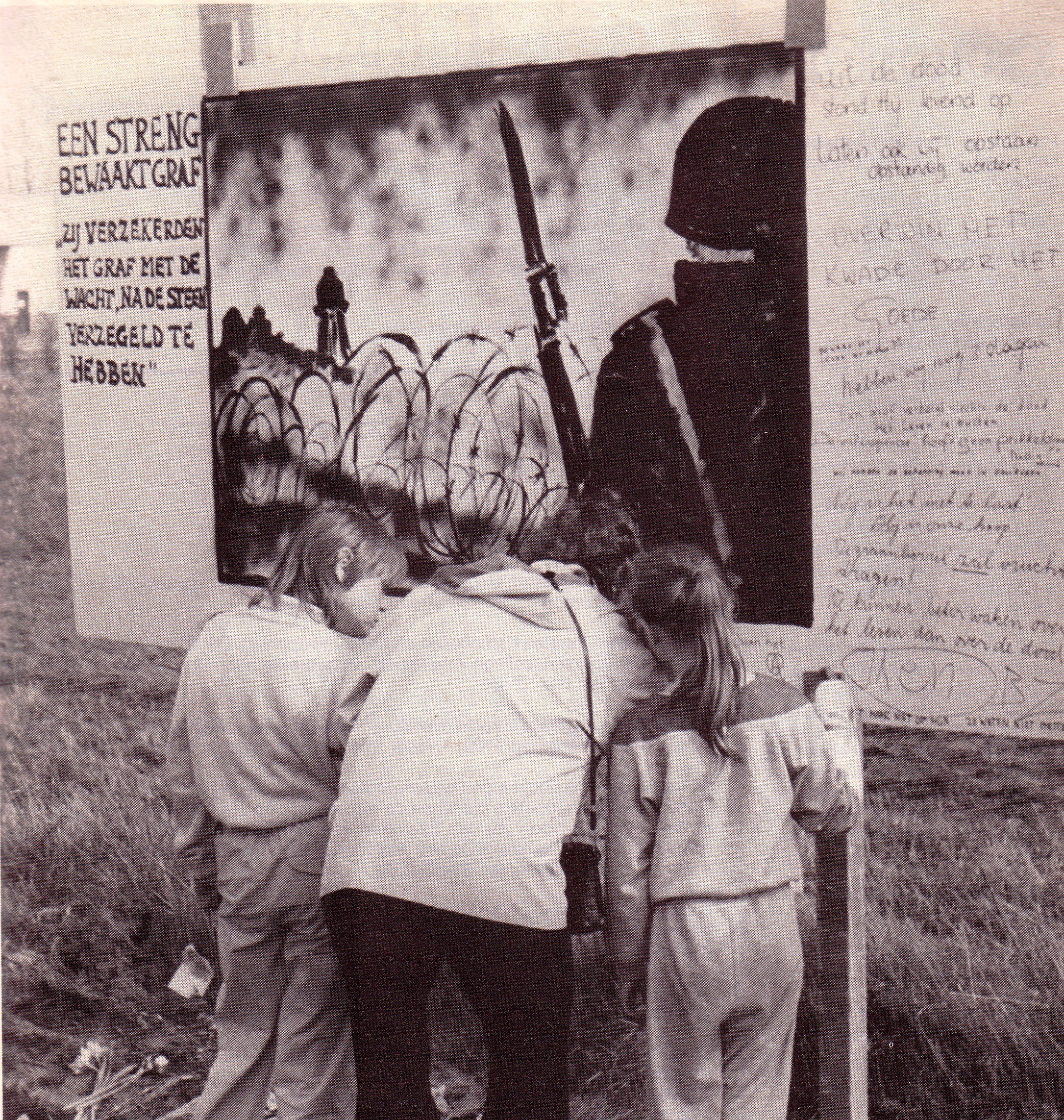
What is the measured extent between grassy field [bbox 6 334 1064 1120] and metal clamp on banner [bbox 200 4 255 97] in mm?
1075

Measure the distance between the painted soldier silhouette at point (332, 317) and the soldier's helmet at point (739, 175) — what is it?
40.7 inches

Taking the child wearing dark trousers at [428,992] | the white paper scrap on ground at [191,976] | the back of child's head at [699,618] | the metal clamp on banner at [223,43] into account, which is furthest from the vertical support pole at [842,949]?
the metal clamp on banner at [223,43]

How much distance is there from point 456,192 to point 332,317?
0.53 metres

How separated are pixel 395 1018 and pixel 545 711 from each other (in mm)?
672

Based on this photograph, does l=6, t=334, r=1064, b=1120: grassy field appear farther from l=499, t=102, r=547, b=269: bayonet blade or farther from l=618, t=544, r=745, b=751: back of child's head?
l=499, t=102, r=547, b=269: bayonet blade

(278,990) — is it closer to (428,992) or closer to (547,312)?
(428,992)

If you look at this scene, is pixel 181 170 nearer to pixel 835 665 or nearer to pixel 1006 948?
pixel 835 665

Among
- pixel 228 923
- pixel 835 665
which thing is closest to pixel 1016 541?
pixel 835 665

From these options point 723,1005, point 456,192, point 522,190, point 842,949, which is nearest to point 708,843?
point 723,1005

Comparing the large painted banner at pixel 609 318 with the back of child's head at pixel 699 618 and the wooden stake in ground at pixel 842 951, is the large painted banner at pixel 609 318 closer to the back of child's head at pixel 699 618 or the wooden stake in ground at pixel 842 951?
the wooden stake in ground at pixel 842 951

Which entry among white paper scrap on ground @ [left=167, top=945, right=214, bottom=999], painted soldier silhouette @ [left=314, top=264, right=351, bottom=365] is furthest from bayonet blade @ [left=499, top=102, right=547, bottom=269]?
white paper scrap on ground @ [left=167, top=945, right=214, bottom=999]

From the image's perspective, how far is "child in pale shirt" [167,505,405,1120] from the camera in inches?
130

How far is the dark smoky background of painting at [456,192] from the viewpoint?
3.67 meters

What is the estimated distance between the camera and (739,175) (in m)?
3.53
